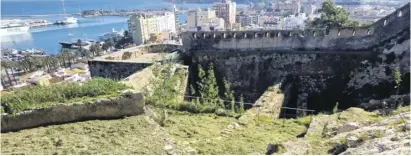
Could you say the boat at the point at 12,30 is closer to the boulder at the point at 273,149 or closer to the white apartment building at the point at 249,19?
the white apartment building at the point at 249,19

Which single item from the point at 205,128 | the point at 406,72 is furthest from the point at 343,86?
the point at 205,128

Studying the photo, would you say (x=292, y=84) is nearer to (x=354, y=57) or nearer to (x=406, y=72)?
(x=354, y=57)

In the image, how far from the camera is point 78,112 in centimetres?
1091

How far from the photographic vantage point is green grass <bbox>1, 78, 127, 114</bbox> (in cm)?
1062

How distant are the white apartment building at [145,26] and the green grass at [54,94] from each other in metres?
97.8

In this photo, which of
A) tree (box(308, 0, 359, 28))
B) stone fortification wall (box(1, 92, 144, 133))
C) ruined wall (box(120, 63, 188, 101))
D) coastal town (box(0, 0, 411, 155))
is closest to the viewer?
coastal town (box(0, 0, 411, 155))

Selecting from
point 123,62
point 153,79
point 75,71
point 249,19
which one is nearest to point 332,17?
point 123,62

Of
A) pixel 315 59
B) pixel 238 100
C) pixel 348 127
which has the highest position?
pixel 315 59

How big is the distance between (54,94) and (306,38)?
43.7 feet

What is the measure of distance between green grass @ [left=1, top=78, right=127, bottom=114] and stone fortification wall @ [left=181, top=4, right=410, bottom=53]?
29.9ft

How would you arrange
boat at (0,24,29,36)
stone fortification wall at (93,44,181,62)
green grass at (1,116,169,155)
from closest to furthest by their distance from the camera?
green grass at (1,116,169,155)
stone fortification wall at (93,44,181,62)
boat at (0,24,29,36)

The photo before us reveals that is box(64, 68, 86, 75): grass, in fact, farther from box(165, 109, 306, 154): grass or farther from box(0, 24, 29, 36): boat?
box(0, 24, 29, 36): boat

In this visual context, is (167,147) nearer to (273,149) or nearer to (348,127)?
(273,149)

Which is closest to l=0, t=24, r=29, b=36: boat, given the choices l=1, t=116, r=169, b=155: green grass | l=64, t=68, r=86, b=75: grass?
l=64, t=68, r=86, b=75: grass
